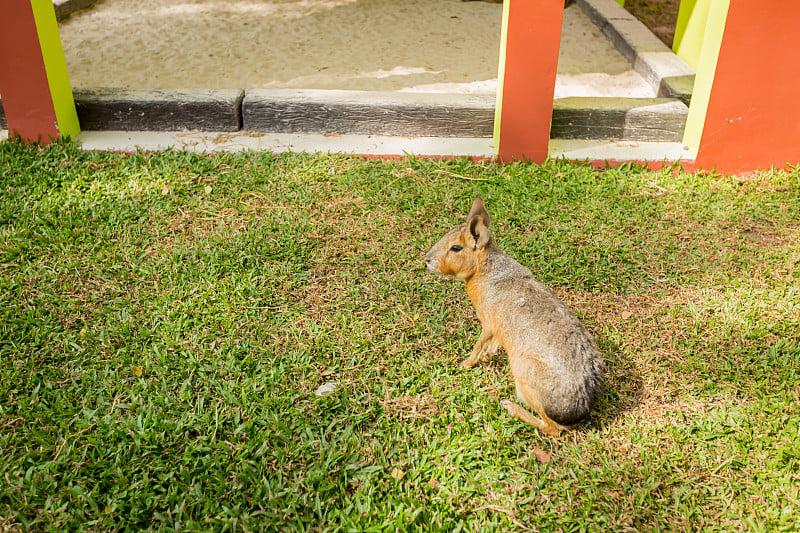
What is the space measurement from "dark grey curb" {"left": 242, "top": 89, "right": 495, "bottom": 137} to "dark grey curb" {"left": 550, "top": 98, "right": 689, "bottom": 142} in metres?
0.65

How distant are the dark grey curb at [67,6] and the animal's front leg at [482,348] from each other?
781cm

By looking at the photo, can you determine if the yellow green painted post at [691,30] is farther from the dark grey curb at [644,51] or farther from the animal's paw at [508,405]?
the animal's paw at [508,405]

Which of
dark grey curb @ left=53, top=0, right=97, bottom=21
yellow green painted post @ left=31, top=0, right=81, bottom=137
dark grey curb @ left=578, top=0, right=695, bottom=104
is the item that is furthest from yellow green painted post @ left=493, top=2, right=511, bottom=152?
dark grey curb @ left=53, top=0, right=97, bottom=21

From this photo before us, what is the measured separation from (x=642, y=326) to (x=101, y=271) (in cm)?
334

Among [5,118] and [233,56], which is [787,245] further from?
[5,118]

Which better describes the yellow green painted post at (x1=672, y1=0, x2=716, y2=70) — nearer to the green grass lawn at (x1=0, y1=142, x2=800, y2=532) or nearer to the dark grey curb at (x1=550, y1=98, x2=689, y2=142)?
the dark grey curb at (x1=550, y1=98, x2=689, y2=142)

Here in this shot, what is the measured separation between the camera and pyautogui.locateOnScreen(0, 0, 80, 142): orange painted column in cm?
462

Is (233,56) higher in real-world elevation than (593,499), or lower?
higher

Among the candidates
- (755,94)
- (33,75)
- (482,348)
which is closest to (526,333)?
(482,348)

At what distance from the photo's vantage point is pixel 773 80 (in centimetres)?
463

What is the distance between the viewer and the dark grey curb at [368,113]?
5320mm

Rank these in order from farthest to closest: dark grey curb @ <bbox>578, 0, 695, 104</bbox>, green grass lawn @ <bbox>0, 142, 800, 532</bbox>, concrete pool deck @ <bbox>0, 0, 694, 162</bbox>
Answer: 1. dark grey curb @ <bbox>578, 0, 695, 104</bbox>
2. concrete pool deck @ <bbox>0, 0, 694, 162</bbox>
3. green grass lawn @ <bbox>0, 142, 800, 532</bbox>

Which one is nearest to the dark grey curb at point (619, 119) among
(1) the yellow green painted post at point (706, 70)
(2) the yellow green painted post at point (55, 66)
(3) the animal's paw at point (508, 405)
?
(1) the yellow green painted post at point (706, 70)

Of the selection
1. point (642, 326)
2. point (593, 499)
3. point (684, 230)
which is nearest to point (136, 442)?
point (593, 499)
